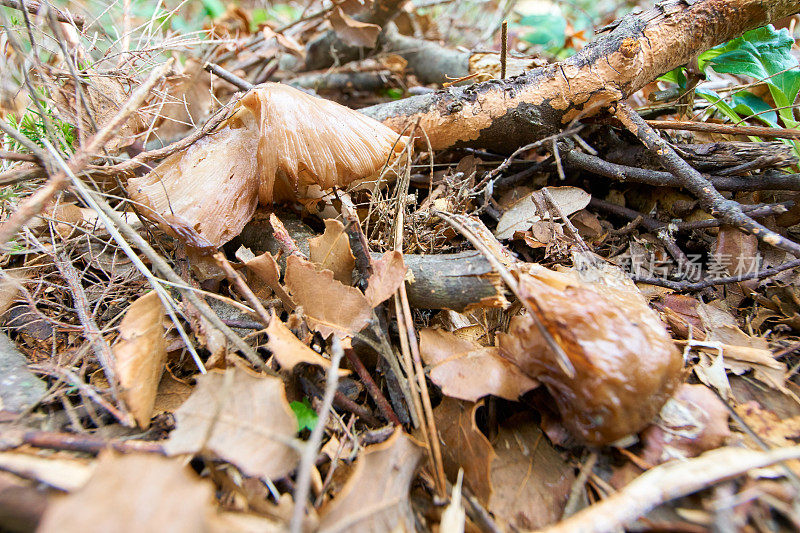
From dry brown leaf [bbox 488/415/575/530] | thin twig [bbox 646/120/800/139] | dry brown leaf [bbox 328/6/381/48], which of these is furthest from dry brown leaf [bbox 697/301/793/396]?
dry brown leaf [bbox 328/6/381/48]

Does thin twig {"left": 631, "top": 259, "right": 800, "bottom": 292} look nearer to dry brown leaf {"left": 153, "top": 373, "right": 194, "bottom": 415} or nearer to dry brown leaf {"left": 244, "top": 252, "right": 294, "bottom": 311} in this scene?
dry brown leaf {"left": 244, "top": 252, "right": 294, "bottom": 311}

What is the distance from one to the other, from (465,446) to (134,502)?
662 millimetres

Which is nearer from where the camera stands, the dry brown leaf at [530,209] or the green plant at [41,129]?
the green plant at [41,129]

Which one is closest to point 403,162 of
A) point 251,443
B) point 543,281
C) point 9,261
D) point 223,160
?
point 223,160

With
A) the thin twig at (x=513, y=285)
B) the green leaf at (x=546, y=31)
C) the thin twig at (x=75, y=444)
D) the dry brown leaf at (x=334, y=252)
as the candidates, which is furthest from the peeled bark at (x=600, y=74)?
the green leaf at (x=546, y=31)

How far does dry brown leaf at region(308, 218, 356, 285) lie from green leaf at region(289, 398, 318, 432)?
0.37 m

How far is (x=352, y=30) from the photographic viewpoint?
8.48ft

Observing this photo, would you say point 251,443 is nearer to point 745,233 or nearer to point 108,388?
point 108,388

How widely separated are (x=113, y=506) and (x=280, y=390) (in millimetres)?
327

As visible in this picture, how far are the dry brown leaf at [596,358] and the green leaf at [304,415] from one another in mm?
513

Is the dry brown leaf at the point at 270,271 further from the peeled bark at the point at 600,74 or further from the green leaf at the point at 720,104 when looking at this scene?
the green leaf at the point at 720,104

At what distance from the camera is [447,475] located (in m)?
0.97

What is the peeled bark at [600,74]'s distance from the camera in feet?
5.00

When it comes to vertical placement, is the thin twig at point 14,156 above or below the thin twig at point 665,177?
above
